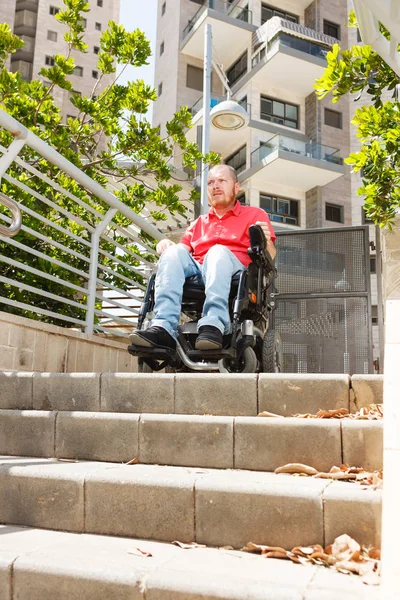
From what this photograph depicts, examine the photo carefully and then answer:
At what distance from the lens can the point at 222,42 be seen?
25141mm

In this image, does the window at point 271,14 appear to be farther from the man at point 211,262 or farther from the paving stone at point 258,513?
the paving stone at point 258,513

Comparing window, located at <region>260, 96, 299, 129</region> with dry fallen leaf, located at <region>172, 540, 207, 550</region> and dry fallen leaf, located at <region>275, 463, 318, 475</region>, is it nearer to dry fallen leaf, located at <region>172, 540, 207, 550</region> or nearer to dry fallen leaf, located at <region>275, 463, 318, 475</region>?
dry fallen leaf, located at <region>275, 463, 318, 475</region>

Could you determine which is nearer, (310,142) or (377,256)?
(377,256)

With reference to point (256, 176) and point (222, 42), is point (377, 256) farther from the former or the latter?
point (222, 42)

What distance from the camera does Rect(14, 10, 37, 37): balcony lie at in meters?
42.8

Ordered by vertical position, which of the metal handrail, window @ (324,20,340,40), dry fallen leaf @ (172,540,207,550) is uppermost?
window @ (324,20,340,40)

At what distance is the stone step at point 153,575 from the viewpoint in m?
1.41

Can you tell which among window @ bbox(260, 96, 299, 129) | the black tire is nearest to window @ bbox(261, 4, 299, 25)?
window @ bbox(260, 96, 299, 129)

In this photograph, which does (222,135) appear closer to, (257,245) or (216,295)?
(257,245)

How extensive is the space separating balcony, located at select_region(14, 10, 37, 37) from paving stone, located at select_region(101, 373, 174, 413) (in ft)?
151

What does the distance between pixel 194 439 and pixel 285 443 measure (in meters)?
0.38

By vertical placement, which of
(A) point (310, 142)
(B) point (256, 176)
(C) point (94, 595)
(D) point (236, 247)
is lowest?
(C) point (94, 595)

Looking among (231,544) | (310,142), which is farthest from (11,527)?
(310,142)

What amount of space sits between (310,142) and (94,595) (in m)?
23.2
